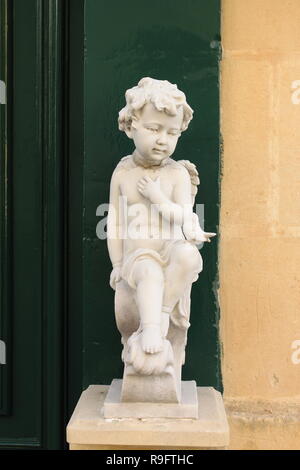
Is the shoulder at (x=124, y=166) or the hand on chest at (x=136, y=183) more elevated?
the shoulder at (x=124, y=166)

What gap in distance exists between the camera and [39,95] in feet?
9.71

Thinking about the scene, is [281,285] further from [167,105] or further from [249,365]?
[167,105]

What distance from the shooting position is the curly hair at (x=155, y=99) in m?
2.21

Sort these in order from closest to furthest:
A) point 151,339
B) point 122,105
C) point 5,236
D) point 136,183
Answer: point 151,339, point 136,183, point 122,105, point 5,236

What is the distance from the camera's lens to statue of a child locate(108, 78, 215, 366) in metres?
2.21

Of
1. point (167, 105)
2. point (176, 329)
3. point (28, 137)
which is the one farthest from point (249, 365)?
point (28, 137)

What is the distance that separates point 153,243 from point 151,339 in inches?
14.6

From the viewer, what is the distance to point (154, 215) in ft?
7.73

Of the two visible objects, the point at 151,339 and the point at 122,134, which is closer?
the point at 151,339
